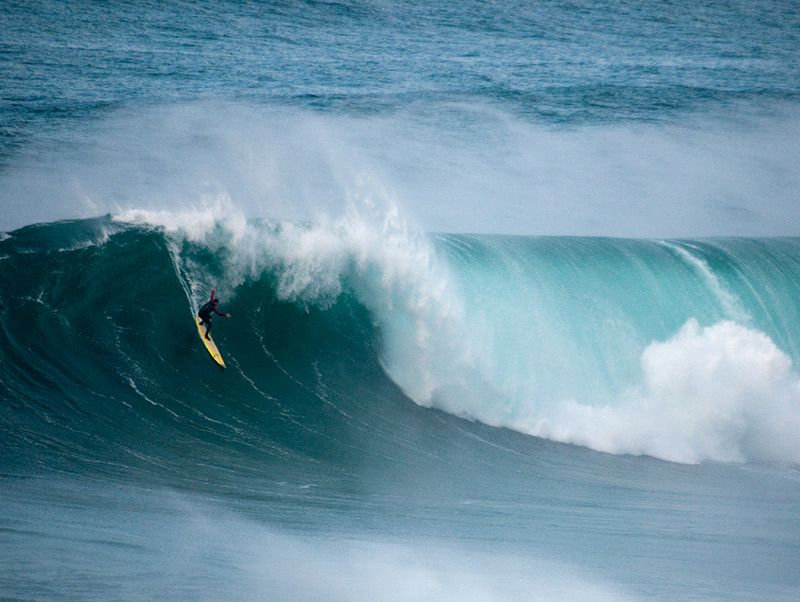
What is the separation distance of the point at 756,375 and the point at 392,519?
21.3ft

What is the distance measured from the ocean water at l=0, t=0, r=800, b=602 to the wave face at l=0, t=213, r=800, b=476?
43 mm

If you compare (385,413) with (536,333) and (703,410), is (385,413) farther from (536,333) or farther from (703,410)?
(703,410)

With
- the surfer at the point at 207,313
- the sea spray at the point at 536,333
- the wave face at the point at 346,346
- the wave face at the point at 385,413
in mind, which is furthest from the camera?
the sea spray at the point at 536,333

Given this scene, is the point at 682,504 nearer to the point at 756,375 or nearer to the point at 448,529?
the point at 448,529

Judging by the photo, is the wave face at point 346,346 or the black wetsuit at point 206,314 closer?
the wave face at point 346,346

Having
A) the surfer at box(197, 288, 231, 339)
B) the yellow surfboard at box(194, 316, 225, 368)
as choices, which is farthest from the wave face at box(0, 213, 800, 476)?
the surfer at box(197, 288, 231, 339)

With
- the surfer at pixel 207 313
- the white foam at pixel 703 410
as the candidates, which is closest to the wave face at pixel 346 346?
the white foam at pixel 703 410

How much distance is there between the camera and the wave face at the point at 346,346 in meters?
7.87

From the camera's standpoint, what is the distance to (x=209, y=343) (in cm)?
893

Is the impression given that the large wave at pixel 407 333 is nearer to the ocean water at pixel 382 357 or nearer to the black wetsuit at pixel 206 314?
the ocean water at pixel 382 357

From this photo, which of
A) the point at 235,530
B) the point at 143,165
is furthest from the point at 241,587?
the point at 143,165

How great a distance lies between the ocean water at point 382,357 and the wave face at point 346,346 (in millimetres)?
43

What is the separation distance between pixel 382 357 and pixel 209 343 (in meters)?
2.24

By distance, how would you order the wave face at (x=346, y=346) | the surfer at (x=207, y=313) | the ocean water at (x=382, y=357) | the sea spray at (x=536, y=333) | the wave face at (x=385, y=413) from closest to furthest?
the wave face at (x=385, y=413), the ocean water at (x=382, y=357), the wave face at (x=346, y=346), the surfer at (x=207, y=313), the sea spray at (x=536, y=333)
